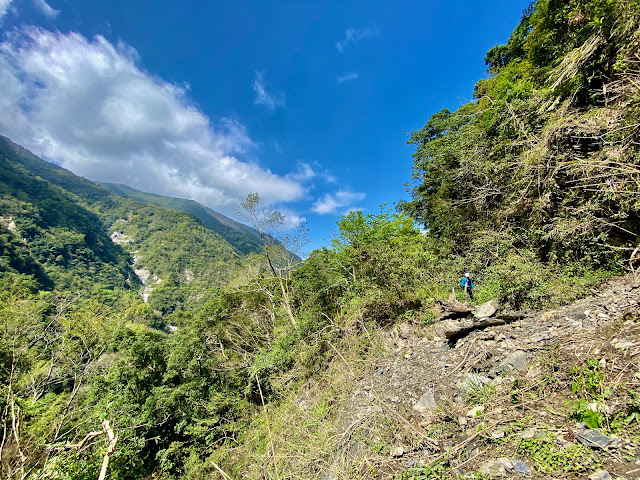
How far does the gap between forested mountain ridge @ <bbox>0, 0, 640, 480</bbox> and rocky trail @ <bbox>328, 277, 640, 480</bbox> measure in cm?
2

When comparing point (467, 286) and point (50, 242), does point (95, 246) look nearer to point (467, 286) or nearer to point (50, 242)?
point (50, 242)

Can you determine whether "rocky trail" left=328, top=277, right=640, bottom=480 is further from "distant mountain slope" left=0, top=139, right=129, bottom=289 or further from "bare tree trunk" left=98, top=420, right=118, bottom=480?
"distant mountain slope" left=0, top=139, right=129, bottom=289

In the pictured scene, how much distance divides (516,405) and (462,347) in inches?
61.2

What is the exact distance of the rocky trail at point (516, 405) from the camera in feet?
5.55

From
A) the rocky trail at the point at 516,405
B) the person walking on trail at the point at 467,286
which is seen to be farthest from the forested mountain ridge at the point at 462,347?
the person walking on trail at the point at 467,286

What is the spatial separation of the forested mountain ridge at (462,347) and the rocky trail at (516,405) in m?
0.02

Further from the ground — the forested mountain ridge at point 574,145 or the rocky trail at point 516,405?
the forested mountain ridge at point 574,145

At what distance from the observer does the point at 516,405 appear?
2.24 metres

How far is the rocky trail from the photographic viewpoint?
169 centimetres

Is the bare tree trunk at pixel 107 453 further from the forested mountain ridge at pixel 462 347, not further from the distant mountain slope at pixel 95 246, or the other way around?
the distant mountain slope at pixel 95 246

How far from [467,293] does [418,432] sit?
4.68 meters

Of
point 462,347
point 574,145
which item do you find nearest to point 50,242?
point 462,347

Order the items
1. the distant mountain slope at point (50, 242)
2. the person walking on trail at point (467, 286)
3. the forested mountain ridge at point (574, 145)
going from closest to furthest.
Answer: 1. the forested mountain ridge at point (574, 145)
2. the person walking on trail at point (467, 286)
3. the distant mountain slope at point (50, 242)

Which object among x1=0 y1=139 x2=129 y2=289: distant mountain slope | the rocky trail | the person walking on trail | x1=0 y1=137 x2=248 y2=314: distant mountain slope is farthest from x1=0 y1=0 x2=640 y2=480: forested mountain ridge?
x1=0 y1=139 x2=129 y2=289: distant mountain slope
